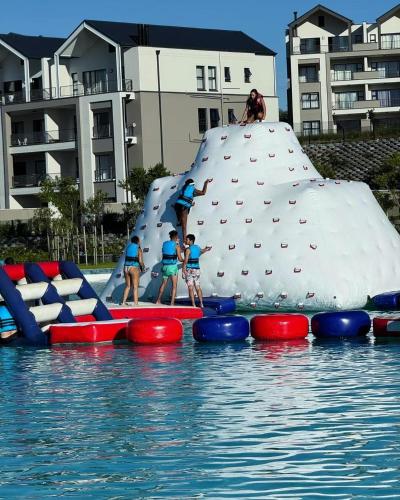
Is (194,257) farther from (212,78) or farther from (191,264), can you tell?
(212,78)

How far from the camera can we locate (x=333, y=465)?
9.73 meters

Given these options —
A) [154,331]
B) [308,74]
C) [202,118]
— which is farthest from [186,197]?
[308,74]

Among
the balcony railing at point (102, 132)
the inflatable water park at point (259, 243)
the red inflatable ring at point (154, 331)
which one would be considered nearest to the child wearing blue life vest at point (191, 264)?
the inflatable water park at point (259, 243)

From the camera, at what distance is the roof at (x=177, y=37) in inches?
2670

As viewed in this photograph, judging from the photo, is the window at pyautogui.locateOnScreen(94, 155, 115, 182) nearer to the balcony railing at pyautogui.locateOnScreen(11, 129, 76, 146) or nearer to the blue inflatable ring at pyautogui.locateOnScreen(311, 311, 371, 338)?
the balcony railing at pyautogui.locateOnScreen(11, 129, 76, 146)

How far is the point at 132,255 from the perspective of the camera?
24453mm

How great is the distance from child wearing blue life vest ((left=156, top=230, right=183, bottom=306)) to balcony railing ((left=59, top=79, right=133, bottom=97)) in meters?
43.7

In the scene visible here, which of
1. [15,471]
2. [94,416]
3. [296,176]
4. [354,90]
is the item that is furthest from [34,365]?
[354,90]

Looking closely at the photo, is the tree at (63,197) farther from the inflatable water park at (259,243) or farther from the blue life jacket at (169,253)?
the blue life jacket at (169,253)

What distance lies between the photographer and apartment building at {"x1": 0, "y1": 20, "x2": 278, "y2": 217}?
67250 millimetres

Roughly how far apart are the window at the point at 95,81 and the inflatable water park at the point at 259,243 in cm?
4281

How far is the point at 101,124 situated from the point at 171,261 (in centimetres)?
4483

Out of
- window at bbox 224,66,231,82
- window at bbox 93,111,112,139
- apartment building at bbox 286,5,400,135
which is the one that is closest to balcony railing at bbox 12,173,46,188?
window at bbox 93,111,112,139

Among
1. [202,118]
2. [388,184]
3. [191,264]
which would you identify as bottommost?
[191,264]
